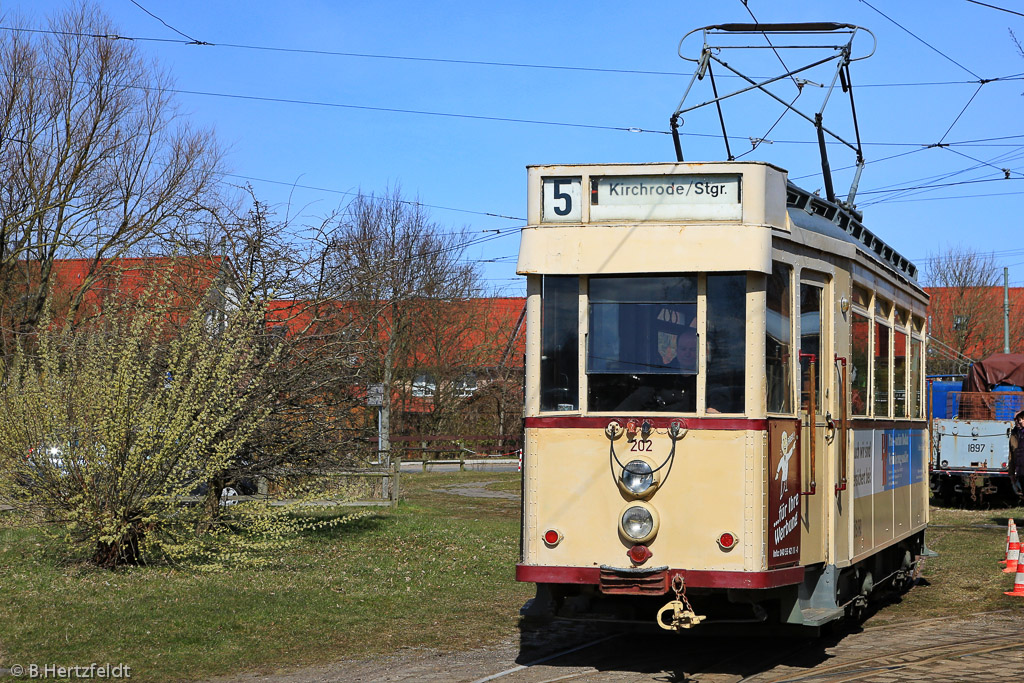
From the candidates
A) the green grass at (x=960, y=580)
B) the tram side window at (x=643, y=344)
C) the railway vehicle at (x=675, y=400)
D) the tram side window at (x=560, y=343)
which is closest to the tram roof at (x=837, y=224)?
the railway vehicle at (x=675, y=400)

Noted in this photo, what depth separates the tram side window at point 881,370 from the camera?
32.6ft

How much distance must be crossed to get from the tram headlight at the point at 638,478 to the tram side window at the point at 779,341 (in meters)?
0.91

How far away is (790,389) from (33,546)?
10.2m

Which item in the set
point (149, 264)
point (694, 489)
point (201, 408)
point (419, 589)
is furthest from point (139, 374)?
point (694, 489)

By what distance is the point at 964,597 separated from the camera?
40.6 feet

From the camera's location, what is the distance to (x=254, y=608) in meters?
11.0

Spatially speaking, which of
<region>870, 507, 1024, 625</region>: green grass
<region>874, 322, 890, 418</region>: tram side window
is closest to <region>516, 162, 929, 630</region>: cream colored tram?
<region>874, 322, 890, 418</region>: tram side window

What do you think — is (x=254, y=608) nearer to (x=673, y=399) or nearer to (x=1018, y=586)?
(x=673, y=399)

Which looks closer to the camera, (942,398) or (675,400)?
(675,400)

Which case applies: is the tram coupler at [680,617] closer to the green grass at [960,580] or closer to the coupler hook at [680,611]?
the coupler hook at [680,611]

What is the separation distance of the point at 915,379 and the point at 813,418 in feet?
13.9

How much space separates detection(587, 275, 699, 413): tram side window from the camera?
7730 millimetres

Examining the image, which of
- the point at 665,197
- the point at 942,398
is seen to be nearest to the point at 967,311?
the point at 942,398

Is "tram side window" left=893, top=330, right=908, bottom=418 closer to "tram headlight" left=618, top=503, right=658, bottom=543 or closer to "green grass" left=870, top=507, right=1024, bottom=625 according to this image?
"green grass" left=870, top=507, right=1024, bottom=625
